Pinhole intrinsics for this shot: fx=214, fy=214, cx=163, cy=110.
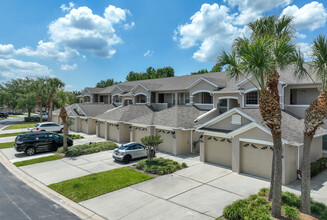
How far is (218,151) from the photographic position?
16188 mm

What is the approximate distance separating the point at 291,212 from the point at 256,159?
5.52 metres

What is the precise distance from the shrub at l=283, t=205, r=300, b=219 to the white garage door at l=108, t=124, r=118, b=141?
789 inches

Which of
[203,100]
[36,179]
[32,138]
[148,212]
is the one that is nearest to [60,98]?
[32,138]

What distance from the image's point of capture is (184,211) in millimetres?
9195

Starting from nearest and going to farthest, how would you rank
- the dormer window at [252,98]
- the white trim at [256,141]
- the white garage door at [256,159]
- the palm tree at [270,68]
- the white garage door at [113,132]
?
the palm tree at [270,68] < the white trim at [256,141] < the white garage door at [256,159] < the dormer window at [252,98] < the white garage door at [113,132]

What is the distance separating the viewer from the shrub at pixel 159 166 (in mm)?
14335

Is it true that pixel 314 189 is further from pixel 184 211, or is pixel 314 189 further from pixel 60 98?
pixel 60 98

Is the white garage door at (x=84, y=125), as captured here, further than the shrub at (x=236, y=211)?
Yes

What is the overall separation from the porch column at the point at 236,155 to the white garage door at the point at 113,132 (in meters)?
15.2

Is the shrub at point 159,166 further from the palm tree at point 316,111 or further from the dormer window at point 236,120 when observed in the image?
the palm tree at point 316,111

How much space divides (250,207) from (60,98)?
2010 centimetres

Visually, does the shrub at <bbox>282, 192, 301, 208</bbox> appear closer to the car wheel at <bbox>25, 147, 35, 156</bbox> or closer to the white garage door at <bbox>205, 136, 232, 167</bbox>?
the white garage door at <bbox>205, 136, 232, 167</bbox>

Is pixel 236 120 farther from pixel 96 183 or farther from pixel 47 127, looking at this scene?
pixel 47 127

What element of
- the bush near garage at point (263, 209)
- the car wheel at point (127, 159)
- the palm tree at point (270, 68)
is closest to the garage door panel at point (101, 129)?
the car wheel at point (127, 159)
